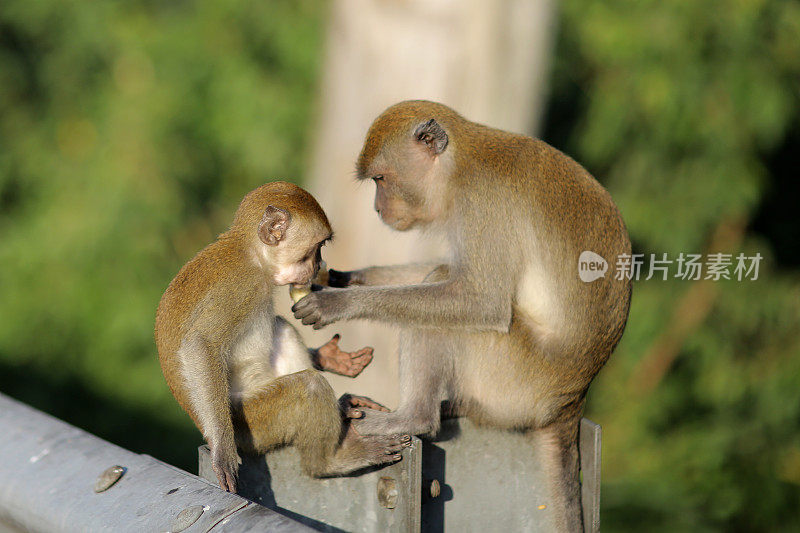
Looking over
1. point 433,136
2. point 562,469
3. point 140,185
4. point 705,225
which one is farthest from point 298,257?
point 140,185

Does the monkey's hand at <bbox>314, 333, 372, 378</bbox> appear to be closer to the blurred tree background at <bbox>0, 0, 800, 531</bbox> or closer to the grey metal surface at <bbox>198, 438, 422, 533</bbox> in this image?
the grey metal surface at <bbox>198, 438, 422, 533</bbox>

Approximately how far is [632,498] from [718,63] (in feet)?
11.1

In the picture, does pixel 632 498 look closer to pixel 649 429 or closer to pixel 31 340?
pixel 649 429

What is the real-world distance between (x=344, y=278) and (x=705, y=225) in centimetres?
489

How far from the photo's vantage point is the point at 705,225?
7.44 m

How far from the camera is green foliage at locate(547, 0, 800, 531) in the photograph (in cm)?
671

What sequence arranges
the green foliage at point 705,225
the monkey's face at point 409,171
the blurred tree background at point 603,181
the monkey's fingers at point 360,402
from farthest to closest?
the blurred tree background at point 603,181 → the green foliage at point 705,225 → the monkey's face at point 409,171 → the monkey's fingers at point 360,402

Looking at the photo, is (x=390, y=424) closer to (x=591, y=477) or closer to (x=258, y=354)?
(x=258, y=354)

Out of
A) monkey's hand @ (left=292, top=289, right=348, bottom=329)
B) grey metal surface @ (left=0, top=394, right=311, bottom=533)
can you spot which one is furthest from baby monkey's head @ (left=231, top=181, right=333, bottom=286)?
grey metal surface @ (left=0, top=394, right=311, bottom=533)

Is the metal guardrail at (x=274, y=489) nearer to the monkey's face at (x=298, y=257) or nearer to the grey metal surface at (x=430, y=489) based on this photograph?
the grey metal surface at (x=430, y=489)

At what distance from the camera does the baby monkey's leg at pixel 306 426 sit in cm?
233

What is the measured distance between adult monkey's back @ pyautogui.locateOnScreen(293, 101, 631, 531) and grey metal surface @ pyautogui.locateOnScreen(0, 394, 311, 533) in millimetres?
1114

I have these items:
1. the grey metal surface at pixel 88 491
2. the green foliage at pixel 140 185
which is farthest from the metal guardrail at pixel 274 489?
the green foliage at pixel 140 185

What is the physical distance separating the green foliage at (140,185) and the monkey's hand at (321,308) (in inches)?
191
